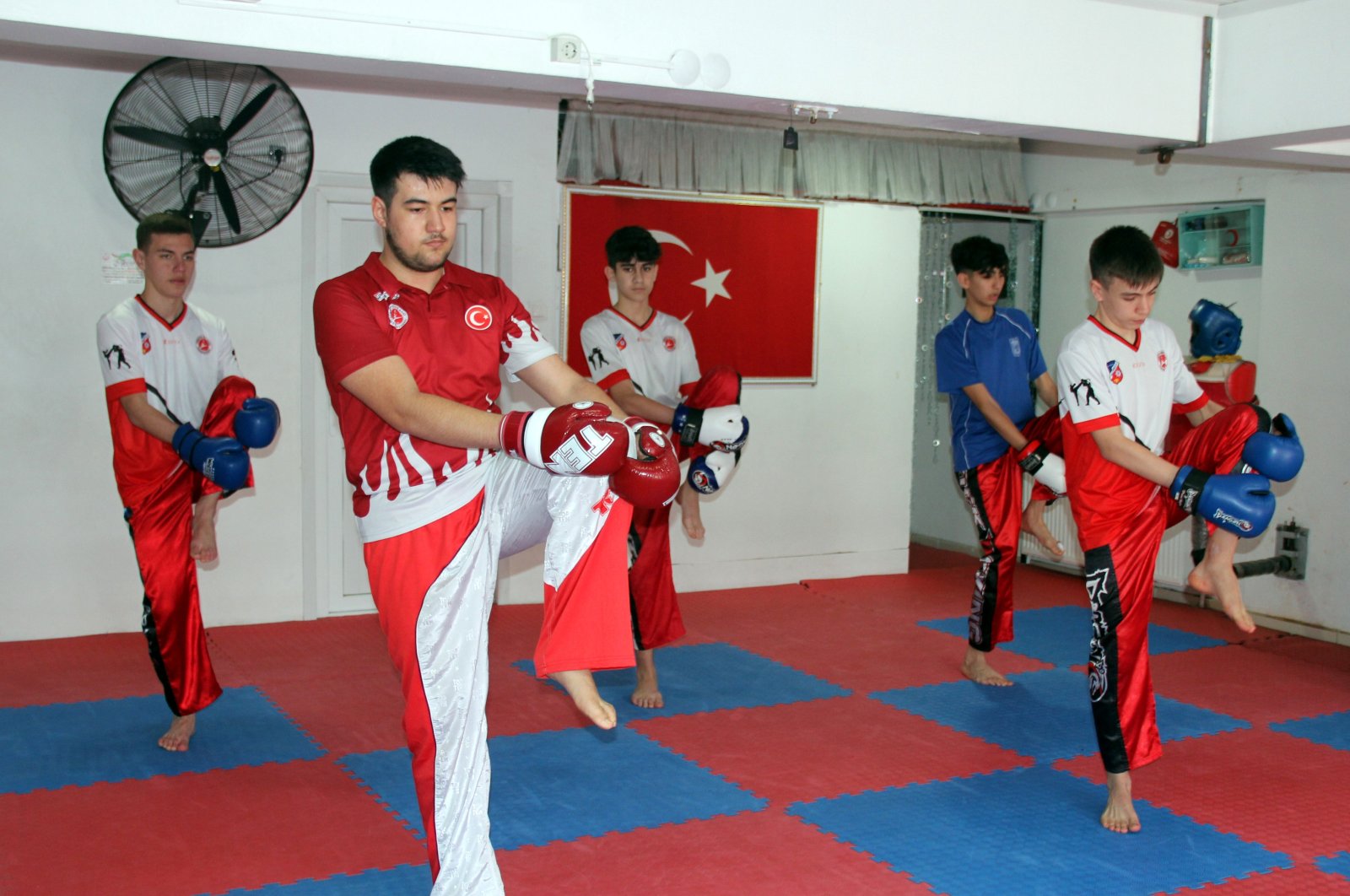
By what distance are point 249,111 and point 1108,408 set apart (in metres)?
3.82

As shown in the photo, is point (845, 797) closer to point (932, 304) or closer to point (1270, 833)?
point (1270, 833)

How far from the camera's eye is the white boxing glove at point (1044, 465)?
14.3 ft

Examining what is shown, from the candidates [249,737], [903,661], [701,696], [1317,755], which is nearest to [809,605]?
[903,661]

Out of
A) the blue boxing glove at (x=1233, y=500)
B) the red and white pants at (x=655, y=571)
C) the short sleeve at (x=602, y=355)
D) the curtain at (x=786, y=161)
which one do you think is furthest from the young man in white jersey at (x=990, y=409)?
the curtain at (x=786, y=161)

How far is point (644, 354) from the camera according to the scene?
466cm

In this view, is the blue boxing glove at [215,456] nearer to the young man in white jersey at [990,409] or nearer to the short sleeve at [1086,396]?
the short sleeve at [1086,396]

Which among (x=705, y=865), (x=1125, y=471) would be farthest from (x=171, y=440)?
(x=1125, y=471)

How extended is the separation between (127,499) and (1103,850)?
10.4 feet

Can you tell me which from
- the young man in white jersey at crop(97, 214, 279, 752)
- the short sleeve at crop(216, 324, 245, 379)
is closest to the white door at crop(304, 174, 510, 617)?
the short sleeve at crop(216, 324, 245, 379)

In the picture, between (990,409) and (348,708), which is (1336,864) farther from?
(348,708)

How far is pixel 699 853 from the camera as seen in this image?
3.24m

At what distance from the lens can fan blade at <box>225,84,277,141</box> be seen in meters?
5.24

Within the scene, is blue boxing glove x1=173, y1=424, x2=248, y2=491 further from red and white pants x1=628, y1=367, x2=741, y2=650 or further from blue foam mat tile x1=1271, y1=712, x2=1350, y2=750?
blue foam mat tile x1=1271, y1=712, x2=1350, y2=750

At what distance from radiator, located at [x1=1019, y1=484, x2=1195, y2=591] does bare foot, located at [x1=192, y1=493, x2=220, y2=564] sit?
12.5 feet
